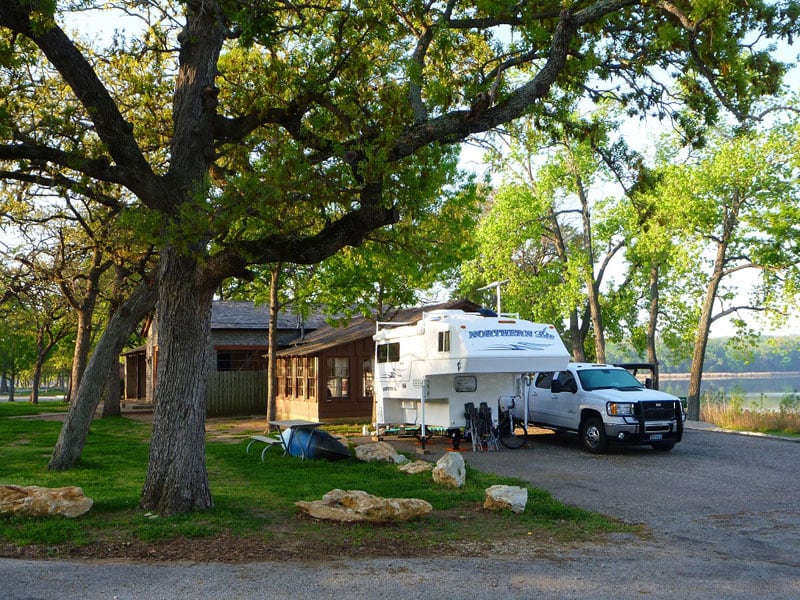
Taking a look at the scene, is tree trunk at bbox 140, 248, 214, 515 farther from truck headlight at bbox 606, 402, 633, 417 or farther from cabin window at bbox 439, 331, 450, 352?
truck headlight at bbox 606, 402, 633, 417

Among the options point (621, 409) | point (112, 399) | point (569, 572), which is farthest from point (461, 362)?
point (112, 399)

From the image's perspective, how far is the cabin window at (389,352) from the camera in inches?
752

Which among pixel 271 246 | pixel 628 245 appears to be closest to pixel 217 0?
pixel 271 246

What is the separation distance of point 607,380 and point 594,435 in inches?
68.8

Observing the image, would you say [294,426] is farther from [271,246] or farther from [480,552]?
[480,552]

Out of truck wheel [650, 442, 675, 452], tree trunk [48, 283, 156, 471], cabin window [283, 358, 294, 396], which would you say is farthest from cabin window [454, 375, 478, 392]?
cabin window [283, 358, 294, 396]

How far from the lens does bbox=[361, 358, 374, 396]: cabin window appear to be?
91.6 feet

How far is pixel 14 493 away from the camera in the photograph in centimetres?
966

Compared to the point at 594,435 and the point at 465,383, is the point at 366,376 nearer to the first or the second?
the point at 465,383

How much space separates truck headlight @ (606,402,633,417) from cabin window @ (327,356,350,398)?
505 inches

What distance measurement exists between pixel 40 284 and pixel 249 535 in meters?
20.5

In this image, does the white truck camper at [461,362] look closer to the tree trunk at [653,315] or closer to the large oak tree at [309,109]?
the large oak tree at [309,109]

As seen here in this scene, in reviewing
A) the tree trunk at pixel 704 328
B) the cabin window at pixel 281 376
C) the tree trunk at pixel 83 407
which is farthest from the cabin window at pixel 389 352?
the tree trunk at pixel 704 328

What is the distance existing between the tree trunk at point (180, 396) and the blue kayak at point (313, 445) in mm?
5411
